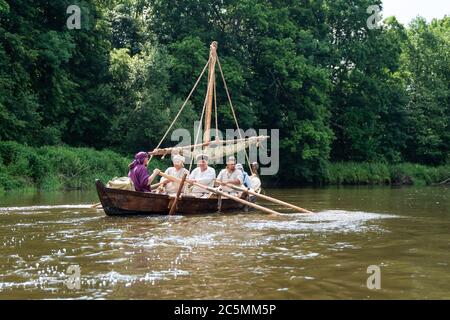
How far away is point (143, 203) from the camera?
13.1m

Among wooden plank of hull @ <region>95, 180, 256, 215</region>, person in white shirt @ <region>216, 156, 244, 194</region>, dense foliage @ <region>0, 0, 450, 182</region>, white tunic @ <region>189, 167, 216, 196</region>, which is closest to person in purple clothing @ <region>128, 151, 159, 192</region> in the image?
wooden plank of hull @ <region>95, 180, 256, 215</region>

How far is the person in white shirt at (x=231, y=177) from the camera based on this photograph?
603 inches

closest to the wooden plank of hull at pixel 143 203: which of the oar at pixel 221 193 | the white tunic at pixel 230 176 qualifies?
the oar at pixel 221 193

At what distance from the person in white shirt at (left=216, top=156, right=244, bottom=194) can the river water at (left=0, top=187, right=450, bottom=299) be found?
2.95 m

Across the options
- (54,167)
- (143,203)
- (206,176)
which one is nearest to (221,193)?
(206,176)

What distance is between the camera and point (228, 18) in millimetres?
37500

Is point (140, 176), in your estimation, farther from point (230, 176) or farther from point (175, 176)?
point (230, 176)

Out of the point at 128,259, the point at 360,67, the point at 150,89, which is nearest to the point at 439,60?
the point at 360,67

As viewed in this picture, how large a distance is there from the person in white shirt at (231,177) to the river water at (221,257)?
2.95 meters

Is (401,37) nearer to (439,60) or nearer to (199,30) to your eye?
(439,60)

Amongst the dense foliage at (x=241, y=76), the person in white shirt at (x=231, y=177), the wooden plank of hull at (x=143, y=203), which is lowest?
the wooden plank of hull at (x=143, y=203)

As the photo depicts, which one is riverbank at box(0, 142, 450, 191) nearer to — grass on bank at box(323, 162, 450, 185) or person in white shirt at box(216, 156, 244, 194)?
person in white shirt at box(216, 156, 244, 194)

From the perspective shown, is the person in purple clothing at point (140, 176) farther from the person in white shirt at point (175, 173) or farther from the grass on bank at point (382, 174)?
the grass on bank at point (382, 174)
